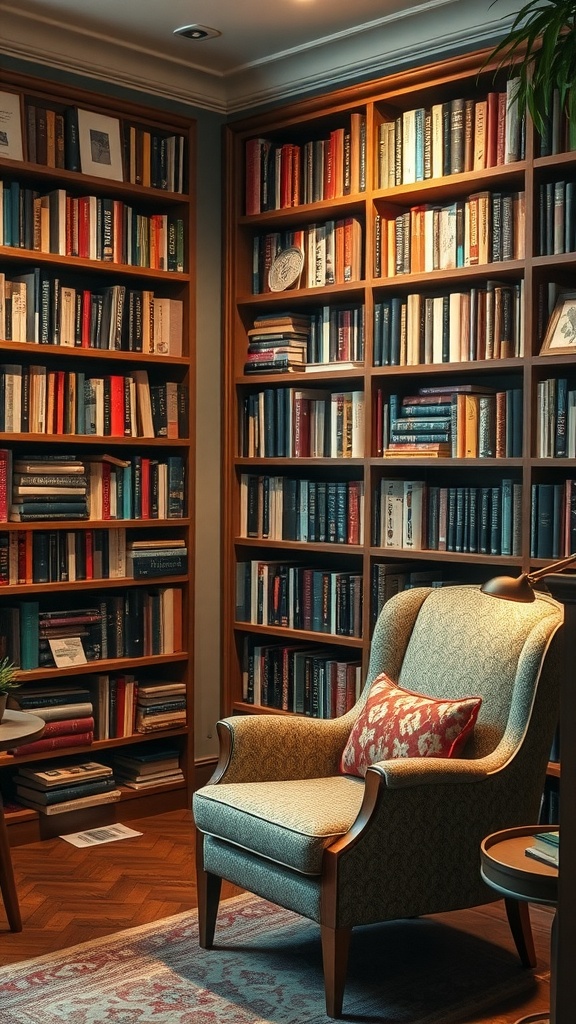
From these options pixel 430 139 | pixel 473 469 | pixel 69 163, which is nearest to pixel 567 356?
pixel 473 469

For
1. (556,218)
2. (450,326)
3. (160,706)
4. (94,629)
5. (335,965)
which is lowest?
(335,965)

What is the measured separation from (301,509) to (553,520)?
117cm

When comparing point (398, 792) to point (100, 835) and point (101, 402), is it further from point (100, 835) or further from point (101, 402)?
point (101, 402)

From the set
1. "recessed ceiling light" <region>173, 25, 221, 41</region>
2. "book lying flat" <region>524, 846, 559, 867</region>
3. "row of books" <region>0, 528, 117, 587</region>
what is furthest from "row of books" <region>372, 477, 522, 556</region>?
"recessed ceiling light" <region>173, 25, 221, 41</region>

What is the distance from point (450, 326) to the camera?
396cm

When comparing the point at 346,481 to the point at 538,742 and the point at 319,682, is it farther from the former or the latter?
the point at 538,742

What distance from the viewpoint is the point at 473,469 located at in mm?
4133

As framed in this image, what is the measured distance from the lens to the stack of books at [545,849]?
2402mm

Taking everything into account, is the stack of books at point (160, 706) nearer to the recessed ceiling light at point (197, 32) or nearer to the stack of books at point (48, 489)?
the stack of books at point (48, 489)

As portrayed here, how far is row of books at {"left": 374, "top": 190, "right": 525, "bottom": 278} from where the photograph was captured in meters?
3.78

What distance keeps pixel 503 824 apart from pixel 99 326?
7.62ft

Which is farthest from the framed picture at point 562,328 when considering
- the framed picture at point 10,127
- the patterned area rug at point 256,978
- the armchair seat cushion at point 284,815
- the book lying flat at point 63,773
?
the book lying flat at point 63,773

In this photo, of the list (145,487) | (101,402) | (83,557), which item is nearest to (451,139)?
(101,402)

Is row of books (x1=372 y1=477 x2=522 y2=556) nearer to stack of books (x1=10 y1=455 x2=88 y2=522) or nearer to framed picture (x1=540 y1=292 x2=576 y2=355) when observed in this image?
framed picture (x1=540 y1=292 x2=576 y2=355)
